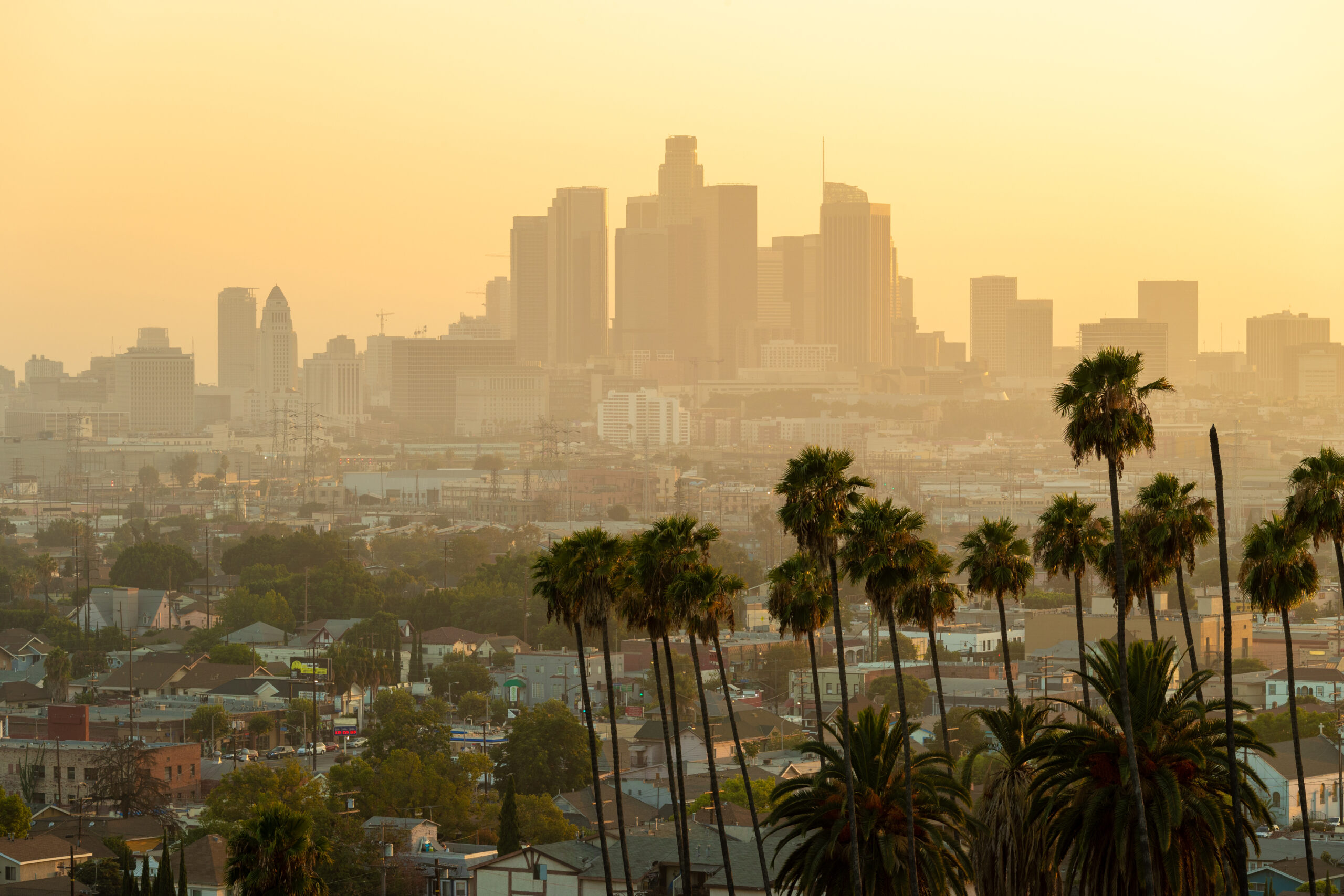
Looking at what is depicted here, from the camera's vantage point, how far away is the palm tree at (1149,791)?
1033 inches

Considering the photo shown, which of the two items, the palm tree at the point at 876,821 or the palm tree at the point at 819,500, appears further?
the palm tree at the point at 819,500

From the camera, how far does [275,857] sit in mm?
35469

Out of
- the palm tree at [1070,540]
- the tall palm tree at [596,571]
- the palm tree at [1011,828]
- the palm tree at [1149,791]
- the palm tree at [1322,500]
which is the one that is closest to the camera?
the palm tree at [1149,791]

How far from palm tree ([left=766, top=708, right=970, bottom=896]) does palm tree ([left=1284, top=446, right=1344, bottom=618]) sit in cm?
653

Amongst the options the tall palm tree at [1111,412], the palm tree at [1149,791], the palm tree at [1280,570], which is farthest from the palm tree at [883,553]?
the palm tree at [1280,570]

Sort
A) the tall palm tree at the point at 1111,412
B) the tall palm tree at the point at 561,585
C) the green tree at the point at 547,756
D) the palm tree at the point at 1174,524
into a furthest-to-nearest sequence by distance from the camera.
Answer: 1. the green tree at the point at 547,756
2. the tall palm tree at the point at 561,585
3. the palm tree at the point at 1174,524
4. the tall palm tree at the point at 1111,412

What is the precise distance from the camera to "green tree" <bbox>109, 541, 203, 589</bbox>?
500ft

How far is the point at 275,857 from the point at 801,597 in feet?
34.8

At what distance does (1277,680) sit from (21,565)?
118m

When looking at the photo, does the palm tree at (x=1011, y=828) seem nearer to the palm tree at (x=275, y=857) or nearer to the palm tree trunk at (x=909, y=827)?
the palm tree trunk at (x=909, y=827)

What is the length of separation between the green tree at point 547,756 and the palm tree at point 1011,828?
112 ft

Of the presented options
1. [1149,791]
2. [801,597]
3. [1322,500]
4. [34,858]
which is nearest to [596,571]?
[801,597]

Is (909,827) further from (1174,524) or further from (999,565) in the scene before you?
(999,565)

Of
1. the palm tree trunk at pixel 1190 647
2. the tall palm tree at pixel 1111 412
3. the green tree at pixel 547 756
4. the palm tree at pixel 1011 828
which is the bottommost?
the green tree at pixel 547 756
